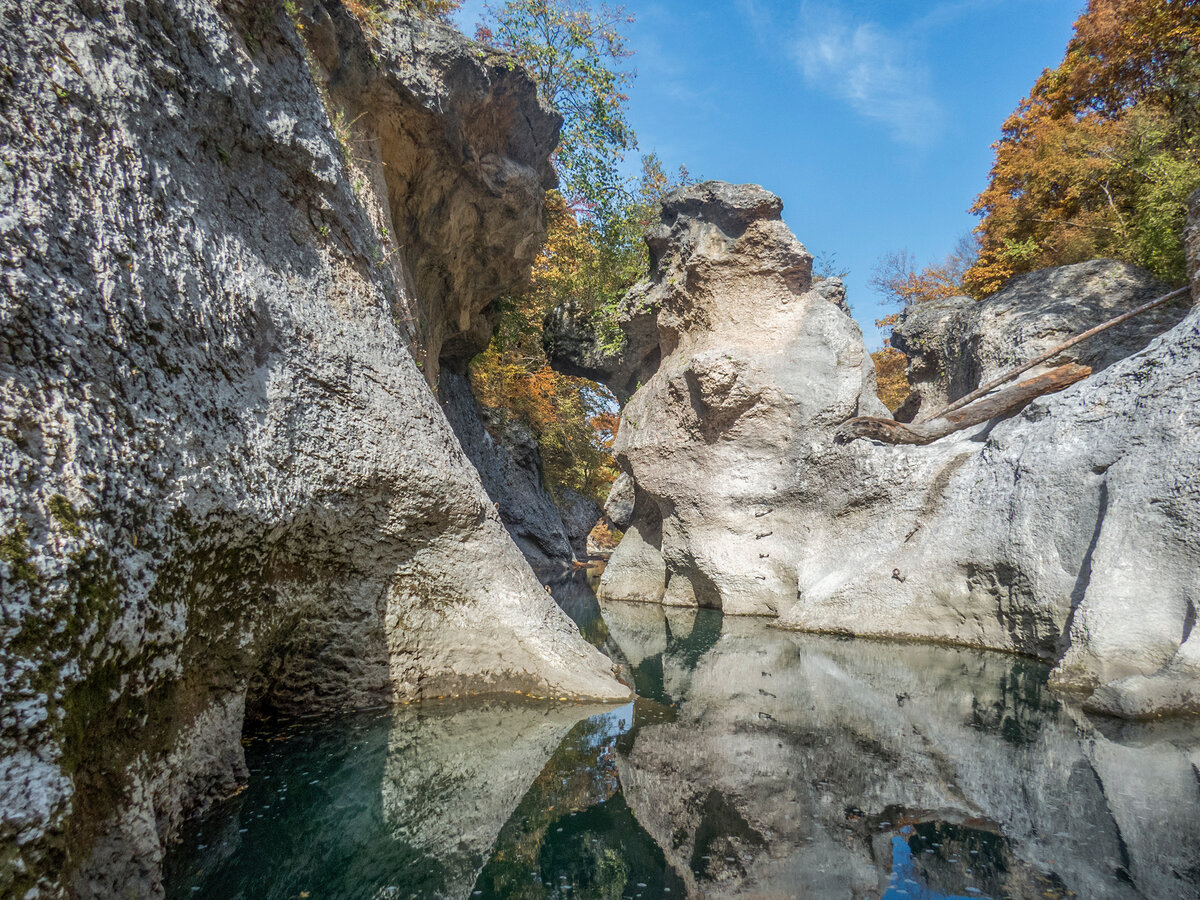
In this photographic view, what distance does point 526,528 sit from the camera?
1873 cm

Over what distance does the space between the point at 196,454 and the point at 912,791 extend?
14.7ft

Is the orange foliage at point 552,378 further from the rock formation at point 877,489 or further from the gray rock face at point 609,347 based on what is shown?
the rock formation at point 877,489

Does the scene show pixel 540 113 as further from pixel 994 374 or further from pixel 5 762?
pixel 5 762

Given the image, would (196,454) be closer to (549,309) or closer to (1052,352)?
(1052,352)

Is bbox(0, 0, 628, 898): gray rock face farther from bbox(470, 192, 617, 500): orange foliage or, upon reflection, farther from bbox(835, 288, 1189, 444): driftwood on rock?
bbox(470, 192, 617, 500): orange foliage

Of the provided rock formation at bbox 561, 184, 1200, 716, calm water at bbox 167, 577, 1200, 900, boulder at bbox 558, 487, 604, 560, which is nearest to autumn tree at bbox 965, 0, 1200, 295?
rock formation at bbox 561, 184, 1200, 716

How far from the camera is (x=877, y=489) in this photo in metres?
10.1

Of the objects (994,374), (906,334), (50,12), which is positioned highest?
(906,334)

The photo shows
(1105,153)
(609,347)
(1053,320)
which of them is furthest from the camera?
(609,347)

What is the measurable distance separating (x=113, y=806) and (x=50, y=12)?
12.0ft

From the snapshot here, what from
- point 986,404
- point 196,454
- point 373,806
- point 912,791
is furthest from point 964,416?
point 196,454

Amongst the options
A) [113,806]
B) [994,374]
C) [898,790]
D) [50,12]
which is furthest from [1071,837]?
[994,374]

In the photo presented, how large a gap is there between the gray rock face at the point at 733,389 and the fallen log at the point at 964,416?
2.46ft

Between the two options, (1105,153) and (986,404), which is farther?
(1105,153)
